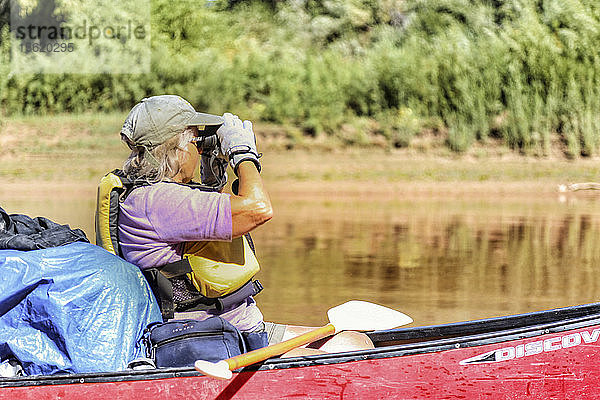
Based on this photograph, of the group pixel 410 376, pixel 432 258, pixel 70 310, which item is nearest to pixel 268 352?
pixel 410 376

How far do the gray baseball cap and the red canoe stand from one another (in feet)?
2.53

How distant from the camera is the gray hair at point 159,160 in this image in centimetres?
314

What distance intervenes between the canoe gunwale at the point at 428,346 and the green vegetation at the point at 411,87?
11.8 metres

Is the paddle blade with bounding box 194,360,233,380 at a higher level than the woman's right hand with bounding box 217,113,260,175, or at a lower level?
lower

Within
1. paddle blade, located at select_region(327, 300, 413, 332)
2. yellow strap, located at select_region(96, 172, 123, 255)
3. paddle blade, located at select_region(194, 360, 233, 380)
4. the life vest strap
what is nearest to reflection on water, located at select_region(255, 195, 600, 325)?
paddle blade, located at select_region(327, 300, 413, 332)

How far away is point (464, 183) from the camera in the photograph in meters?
14.4

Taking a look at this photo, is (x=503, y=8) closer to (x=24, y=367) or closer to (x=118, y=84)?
(x=118, y=84)

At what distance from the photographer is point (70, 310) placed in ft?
9.77

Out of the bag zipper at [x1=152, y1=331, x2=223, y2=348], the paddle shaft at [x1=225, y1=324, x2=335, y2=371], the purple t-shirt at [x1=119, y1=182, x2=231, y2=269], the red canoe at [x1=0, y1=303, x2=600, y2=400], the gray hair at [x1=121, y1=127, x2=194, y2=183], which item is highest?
the gray hair at [x1=121, y1=127, x2=194, y2=183]

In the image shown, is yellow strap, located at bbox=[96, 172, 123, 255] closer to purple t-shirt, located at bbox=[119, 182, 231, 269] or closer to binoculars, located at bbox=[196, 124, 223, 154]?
purple t-shirt, located at bbox=[119, 182, 231, 269]

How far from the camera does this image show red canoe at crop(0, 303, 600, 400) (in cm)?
306

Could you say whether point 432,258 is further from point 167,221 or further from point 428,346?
point 167,221

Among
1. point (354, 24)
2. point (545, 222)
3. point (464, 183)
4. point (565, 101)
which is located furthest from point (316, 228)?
point (354, 24)

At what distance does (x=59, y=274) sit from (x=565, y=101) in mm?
14355
